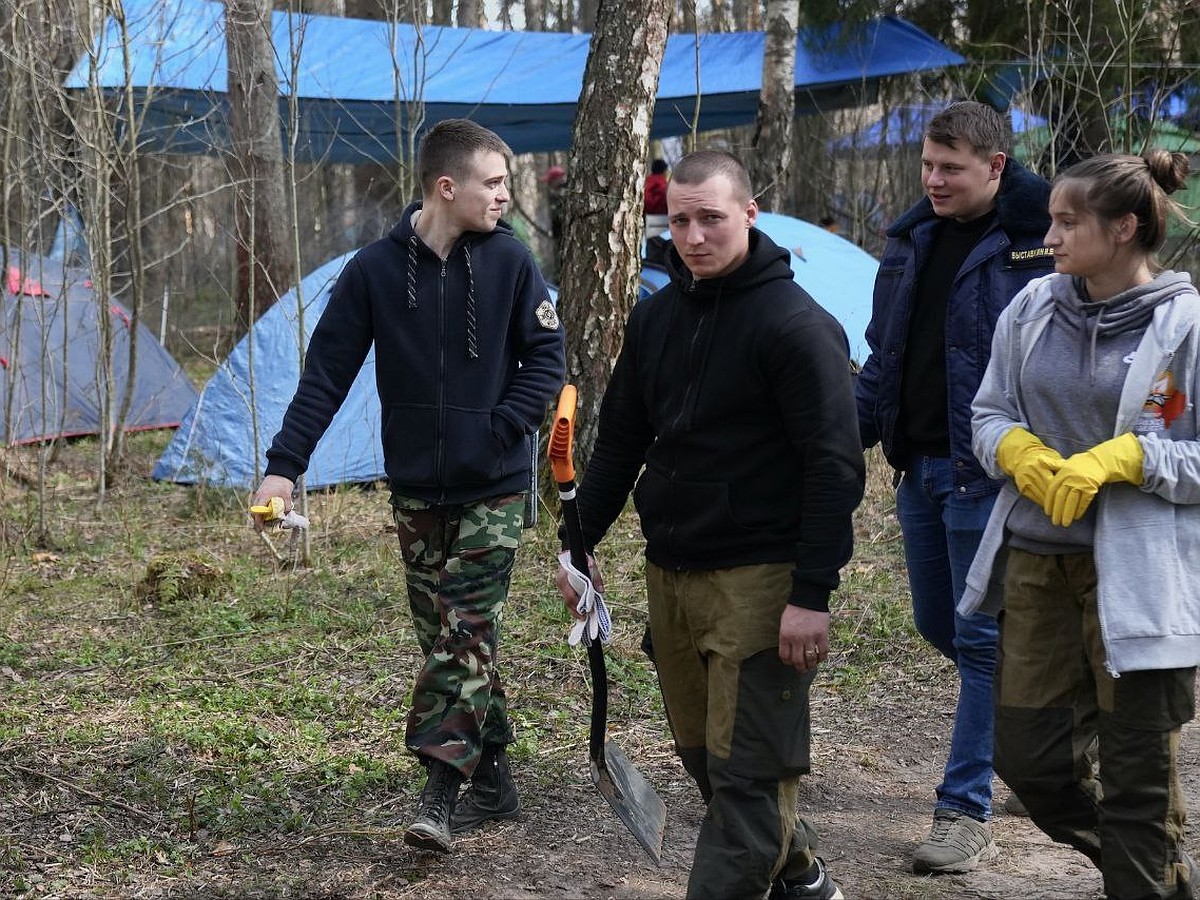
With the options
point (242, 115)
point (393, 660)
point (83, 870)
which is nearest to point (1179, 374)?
point (83, 870)

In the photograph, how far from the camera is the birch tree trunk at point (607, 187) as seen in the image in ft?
22.1

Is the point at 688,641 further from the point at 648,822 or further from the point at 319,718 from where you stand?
the point at 319,718

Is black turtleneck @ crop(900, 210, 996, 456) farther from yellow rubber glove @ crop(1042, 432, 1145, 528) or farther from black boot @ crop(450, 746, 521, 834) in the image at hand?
black boot @ crop(450, 746, 521, 834)

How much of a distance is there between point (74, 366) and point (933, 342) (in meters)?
8.68

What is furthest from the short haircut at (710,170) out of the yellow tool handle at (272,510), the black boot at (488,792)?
the black boot at (488,792)

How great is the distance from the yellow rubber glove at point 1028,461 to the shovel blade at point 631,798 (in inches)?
49.6

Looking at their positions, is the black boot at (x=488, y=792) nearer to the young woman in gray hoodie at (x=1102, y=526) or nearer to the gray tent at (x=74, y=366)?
the young woman in gray hoodie at (x=1102, y=526)

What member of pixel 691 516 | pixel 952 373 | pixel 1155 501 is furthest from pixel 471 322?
pixel 1155 501

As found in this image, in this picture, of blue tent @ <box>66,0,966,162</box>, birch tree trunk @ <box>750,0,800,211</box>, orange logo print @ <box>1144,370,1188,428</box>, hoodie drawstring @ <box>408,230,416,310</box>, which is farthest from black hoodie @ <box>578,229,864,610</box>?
birch tree trunk @ <box>750,0,800,211</box>

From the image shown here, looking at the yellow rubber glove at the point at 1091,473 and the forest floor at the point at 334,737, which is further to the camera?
the forest floor at the point at 334,737

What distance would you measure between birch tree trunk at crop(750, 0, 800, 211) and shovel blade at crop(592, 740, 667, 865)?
28.4ft

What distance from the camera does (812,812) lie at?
4.16 m

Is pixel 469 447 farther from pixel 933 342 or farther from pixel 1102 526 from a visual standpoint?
pixel 1102 526

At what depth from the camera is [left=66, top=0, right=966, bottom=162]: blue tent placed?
36.5 ft
